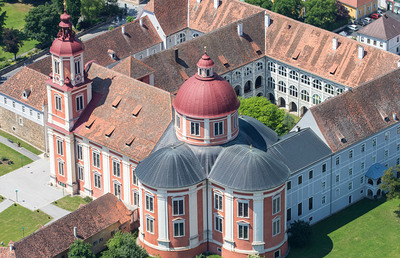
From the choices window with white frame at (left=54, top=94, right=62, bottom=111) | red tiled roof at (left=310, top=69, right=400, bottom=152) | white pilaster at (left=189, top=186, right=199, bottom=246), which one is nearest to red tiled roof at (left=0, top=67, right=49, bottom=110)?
window with white frame at (left=54, top=94, right=62, bottom=111)

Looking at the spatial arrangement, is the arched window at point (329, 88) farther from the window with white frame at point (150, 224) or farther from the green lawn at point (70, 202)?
the window with white frame at point (150, 224)

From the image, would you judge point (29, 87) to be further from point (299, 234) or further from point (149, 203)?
point (299, 234)

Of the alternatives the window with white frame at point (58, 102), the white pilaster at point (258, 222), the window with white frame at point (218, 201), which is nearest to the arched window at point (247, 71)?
the window with white frame at point (58, 102)

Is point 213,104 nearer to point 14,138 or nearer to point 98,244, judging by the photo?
Answer: point 98,244

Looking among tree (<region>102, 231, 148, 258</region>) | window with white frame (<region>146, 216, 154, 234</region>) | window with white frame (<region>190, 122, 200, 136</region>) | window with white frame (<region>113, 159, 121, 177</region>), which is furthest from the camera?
window with white frame (<region>113, 159, 121, 177</region>)

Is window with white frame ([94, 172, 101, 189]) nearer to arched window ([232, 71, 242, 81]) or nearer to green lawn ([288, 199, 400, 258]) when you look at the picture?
green lawn ([288, 199, 400, 258])
